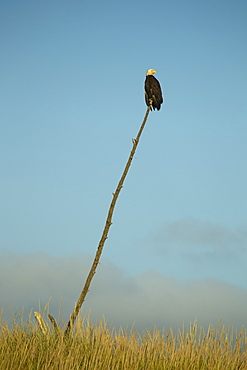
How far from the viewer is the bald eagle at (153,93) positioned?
12039mm

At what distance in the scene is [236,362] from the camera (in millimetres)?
9078

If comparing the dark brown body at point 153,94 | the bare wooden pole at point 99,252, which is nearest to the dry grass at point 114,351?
the bare wooden pole at point 99,252

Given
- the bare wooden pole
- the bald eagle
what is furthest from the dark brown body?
the bare wooden pole

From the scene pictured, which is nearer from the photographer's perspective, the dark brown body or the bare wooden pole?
→ the bare wooden pole

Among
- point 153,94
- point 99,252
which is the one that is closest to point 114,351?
point 99,252

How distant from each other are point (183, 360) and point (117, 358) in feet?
3.97

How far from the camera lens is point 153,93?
40.1ft

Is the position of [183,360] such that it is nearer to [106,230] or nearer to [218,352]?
[218,352]

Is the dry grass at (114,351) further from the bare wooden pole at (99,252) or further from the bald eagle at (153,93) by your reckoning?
the bald eagle at (153,93)

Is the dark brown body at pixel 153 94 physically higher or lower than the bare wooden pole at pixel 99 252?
higher

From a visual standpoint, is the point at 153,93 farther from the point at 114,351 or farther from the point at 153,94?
the point at 114,351

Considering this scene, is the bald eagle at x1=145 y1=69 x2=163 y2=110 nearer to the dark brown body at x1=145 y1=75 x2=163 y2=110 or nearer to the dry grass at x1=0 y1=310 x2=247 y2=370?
the dark brown body at x1=145 y1=75 x2=163 y2=110

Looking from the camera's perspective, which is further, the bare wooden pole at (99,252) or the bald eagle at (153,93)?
the bald eagle at (153,93)

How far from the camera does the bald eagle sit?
12.0 meters
